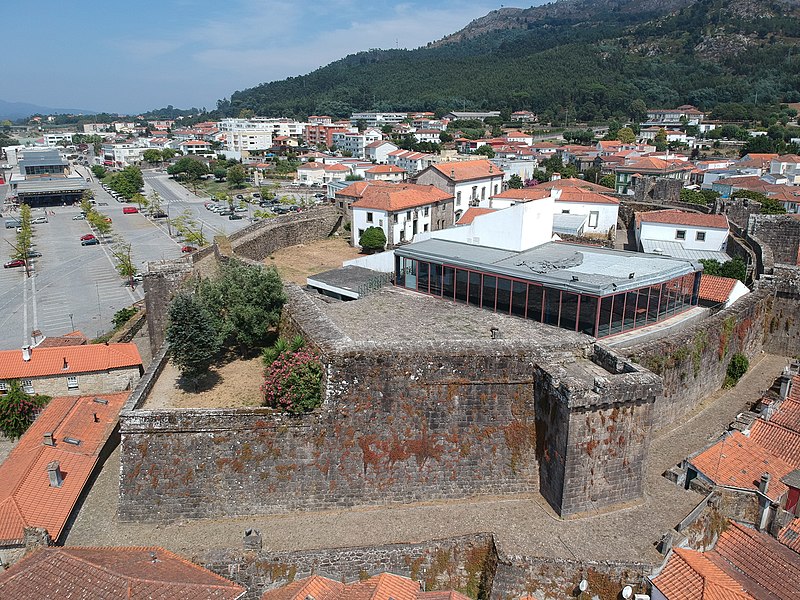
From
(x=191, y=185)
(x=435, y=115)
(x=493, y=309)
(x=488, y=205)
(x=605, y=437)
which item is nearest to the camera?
(x=605, y=437)

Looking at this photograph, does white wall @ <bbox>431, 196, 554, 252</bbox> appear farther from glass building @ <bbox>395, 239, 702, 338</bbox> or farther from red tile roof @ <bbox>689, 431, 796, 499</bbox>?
red tile roof @ <bbox>689, 431, 796, 499</bbox>

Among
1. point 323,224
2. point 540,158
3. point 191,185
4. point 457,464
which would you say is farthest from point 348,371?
point 191,185

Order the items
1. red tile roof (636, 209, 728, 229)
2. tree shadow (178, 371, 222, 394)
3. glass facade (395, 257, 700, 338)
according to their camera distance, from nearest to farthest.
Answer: tree shadow (178, 371, 222, 394), glass facade (395, 257, 700, 338), red tile roof (636, 209, 728, 229)

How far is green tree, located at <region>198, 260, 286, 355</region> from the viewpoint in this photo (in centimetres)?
1487

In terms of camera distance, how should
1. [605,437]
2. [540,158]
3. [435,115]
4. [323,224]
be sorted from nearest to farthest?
[605,437] < [323,224] < [540,158] < [435,115]

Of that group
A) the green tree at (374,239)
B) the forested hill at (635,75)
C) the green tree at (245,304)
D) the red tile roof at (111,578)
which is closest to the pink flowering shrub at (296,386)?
the red tile roof at (111,578)

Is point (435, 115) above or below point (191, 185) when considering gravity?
above

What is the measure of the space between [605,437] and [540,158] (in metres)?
71.0

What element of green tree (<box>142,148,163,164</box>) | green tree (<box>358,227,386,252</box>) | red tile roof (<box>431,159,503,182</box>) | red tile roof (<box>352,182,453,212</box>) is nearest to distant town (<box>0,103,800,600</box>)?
green tree (<box>358,227,386,252</box>)

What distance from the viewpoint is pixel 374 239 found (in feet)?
92.8

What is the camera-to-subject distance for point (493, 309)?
54.2 ft

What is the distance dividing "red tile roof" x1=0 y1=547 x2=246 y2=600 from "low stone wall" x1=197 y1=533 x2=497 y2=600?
36cm

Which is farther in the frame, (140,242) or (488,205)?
(140,242)

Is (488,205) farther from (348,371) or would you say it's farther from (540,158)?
(540,158)
